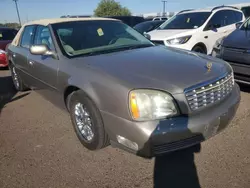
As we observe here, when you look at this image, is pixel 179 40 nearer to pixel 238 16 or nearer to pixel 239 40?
pixel 239 40

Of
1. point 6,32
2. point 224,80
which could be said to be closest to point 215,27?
point 224,80

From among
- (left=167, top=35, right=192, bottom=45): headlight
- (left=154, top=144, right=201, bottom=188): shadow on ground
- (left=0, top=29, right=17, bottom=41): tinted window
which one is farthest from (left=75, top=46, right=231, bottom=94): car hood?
(left=0, top=29, right=17, bottom=41): tinted window

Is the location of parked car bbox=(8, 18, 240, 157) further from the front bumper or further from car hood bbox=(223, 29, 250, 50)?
car hood bbox=(223, 29, 250, 50)

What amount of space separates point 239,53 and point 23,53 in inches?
153

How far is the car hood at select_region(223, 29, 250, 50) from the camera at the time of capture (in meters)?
4.51

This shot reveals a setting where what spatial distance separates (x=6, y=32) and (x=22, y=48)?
5.87 meters

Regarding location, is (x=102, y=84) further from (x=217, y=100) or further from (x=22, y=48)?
(x=22, y=48)

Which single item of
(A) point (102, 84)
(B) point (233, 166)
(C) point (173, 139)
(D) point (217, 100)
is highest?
(A) point (102, 84)

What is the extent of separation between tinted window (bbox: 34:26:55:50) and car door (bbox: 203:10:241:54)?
4.73 meters

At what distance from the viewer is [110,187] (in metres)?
2.46

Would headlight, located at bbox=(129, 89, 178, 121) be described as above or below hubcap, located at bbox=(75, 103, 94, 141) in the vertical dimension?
above

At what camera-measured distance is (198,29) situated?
275 inches

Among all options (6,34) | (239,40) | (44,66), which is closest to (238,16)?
(239,40)

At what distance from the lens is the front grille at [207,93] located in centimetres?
245
